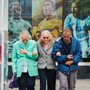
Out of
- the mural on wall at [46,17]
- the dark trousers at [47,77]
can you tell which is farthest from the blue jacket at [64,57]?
the mural on wall at [46,17]

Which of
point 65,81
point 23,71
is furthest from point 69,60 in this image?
point 23,71

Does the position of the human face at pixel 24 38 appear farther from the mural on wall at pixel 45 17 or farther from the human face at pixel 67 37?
the mural on wall at pixel 45 17

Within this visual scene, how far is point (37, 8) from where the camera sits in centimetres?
1176

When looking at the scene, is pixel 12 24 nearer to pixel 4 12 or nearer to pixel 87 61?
pixel 87 61

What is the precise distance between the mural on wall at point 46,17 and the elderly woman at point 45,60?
329 cm

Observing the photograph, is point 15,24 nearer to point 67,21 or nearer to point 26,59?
point 67,21

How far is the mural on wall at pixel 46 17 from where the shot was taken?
11750mm

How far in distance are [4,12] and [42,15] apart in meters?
5.13

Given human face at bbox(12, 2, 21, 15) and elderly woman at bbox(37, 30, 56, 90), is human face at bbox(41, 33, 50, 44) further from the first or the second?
human face at bbox(12, 2, 21, 15)

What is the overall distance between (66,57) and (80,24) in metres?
3.77

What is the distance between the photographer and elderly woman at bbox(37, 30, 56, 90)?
838 centimetres

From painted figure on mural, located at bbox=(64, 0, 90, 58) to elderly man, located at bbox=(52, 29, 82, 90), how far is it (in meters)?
3.46

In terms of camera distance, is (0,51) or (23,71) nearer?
(0,51)

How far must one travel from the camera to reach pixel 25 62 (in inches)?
328
